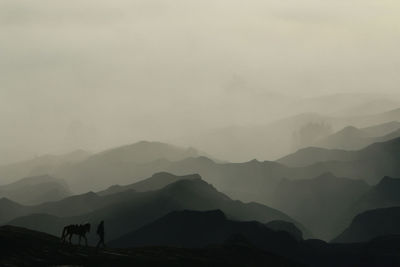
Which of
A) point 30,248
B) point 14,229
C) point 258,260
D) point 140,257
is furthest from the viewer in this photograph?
point 258,260

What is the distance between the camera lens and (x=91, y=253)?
75.3 m

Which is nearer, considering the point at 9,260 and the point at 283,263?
the point at 9,260

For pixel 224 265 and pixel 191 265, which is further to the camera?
pixel 224 265

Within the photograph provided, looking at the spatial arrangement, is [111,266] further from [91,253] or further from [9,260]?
[9,260]

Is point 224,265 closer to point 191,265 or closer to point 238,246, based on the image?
point 191,265

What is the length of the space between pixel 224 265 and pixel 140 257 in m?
26.6

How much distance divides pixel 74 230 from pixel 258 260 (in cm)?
9841

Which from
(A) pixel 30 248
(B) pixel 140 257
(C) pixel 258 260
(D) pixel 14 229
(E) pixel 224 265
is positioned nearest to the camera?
(A) pixel 30 248

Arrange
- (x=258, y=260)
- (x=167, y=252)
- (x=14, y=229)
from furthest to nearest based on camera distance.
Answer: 1. (x=258, y=260)
2. (x=167, y=252)
3. (x=14, y=229)

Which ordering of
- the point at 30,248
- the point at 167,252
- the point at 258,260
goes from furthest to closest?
the point at 258,260 < the point at 167,252 < the point at 30,248

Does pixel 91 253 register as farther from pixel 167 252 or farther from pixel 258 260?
pixel 258 260

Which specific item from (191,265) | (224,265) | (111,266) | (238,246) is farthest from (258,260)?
(111,266)

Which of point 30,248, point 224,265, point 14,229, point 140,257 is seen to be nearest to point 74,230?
point 30,248

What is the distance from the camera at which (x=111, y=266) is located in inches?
2972
